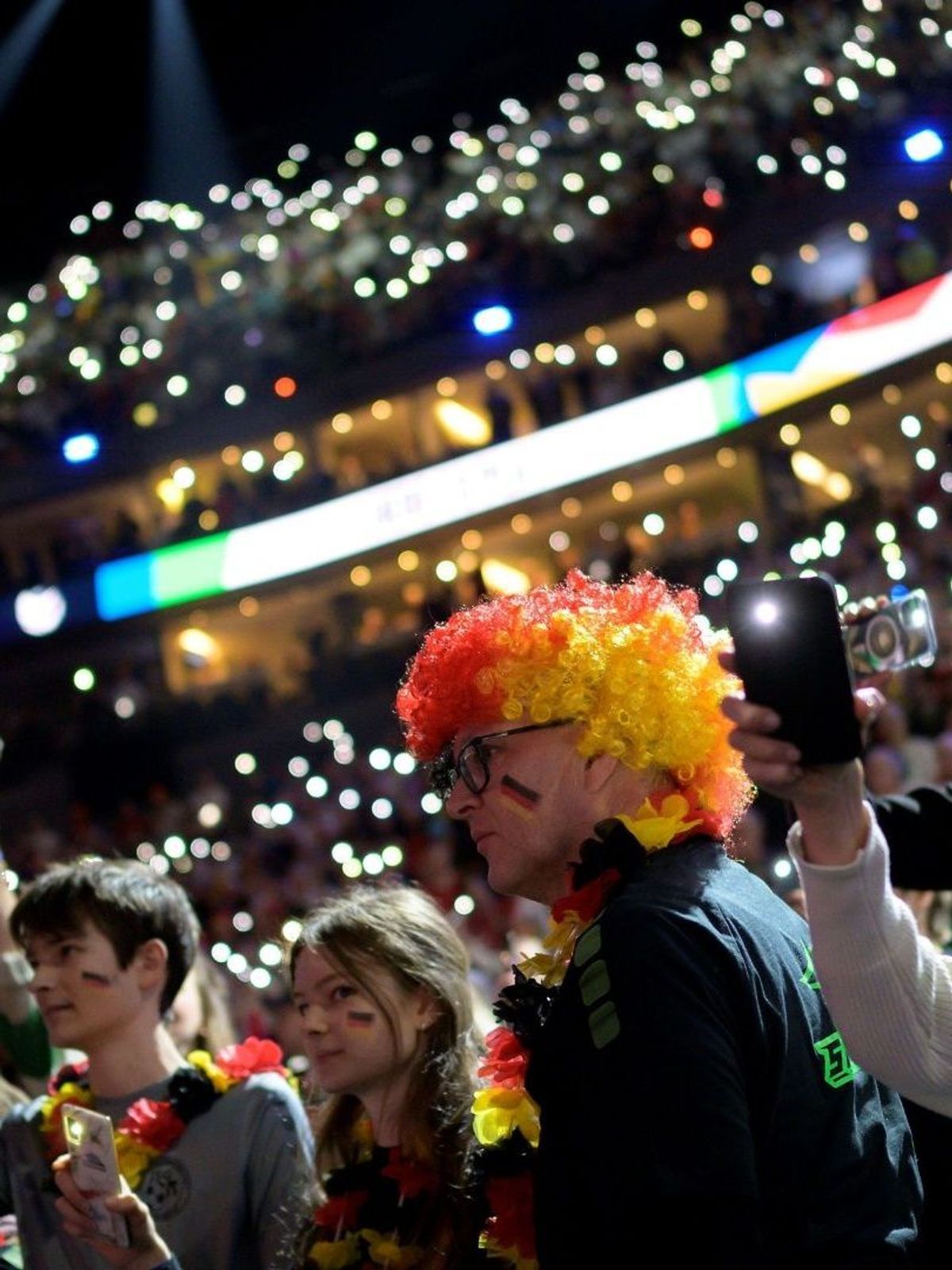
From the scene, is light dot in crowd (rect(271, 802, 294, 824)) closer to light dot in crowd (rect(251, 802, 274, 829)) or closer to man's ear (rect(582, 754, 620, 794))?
light dot in crowd (rect(251, 802, 274, 829))

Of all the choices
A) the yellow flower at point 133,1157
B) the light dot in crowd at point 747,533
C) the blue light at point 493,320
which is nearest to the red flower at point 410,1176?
the yellow flower at point 133,1157

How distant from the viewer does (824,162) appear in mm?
15578

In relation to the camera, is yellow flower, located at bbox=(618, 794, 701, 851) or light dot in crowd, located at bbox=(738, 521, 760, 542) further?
light dot in crowd, located at bbox=(738, 521, 760, 542)

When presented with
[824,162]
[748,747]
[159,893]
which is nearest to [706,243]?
[824,162]

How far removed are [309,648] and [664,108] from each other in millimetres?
7584

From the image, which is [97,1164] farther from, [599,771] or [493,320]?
[493,320]

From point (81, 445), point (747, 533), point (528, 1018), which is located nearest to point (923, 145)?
point (747, 533)

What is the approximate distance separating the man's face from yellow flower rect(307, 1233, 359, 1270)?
85 centimetres

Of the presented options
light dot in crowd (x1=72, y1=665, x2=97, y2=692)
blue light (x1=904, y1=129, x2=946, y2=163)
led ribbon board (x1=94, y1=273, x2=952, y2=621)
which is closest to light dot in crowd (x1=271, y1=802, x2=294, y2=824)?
led ribbon board (x1=94, y1=273, x2=952, y2=621)

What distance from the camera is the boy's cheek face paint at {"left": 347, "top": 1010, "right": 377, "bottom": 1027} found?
2.62m

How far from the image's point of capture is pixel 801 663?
1417mm

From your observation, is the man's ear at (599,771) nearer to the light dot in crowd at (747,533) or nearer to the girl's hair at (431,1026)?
the girl's hair at (431,1026)

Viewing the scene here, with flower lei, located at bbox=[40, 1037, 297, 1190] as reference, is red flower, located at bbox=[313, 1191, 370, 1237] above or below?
below

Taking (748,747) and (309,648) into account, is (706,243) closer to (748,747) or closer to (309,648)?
(309,648)
